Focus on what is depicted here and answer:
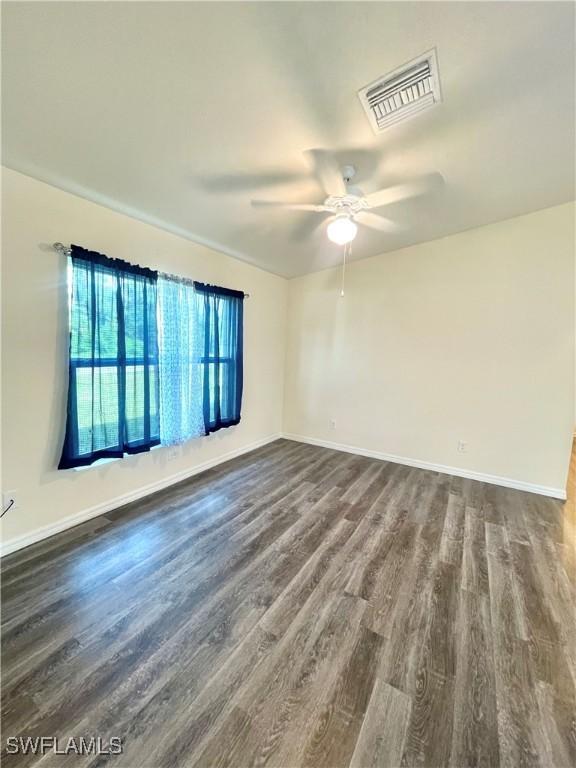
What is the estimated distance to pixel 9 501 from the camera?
1958mm

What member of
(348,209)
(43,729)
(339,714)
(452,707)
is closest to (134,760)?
(43,729)

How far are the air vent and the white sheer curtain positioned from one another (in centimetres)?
199

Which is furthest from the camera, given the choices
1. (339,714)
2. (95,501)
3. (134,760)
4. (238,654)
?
(95,501)

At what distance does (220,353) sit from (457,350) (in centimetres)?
272

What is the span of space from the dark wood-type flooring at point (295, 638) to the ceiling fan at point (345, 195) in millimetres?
2252

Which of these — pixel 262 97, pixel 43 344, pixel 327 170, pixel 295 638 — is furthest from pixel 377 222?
pixel 295 638

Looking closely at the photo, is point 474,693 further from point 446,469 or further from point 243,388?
point 243,388

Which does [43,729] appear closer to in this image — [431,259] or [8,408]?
[8,408]

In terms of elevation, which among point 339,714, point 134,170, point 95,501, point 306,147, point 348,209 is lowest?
point 339,714

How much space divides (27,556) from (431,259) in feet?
15.0

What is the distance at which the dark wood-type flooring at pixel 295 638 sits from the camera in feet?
3.57

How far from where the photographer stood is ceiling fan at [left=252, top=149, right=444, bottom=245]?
1983 mm

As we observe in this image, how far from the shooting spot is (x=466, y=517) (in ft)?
8.59
